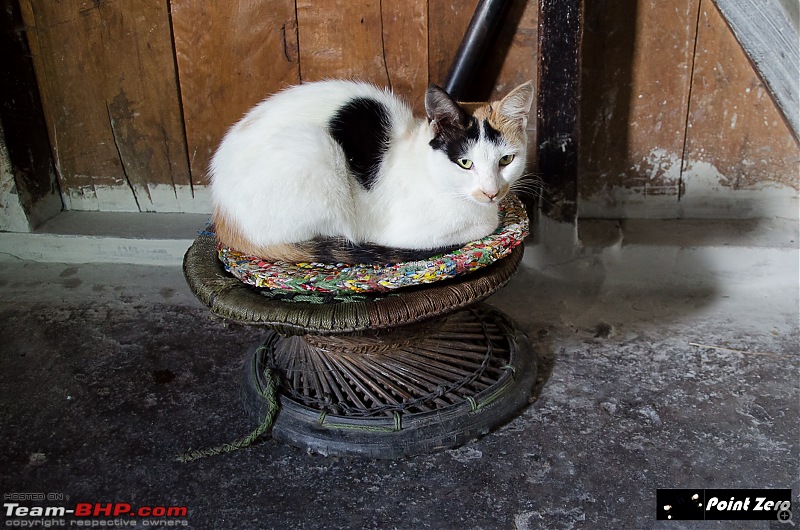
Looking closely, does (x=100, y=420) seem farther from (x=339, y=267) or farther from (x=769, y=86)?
(x=769, y=86)

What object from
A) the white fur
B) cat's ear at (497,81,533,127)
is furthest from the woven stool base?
cat's ear at (497,81,533,127)

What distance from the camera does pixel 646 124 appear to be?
2043 millimetres

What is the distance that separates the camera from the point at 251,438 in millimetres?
1449

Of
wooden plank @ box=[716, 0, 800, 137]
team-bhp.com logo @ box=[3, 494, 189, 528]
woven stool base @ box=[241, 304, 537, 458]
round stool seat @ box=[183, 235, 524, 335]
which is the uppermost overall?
wooden plank @ box=[716, 0, 800, 137]

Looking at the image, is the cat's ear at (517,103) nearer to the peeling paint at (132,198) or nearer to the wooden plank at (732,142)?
the wooden plank at (732,142)

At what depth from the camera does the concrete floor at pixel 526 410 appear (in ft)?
4.38

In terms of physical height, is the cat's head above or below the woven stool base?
above

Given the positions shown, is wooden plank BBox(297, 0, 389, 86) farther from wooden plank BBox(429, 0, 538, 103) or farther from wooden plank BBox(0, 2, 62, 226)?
wooden plank BBox(0, 2, 62, 226)

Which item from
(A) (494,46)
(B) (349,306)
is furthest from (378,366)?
(A) (494,46)

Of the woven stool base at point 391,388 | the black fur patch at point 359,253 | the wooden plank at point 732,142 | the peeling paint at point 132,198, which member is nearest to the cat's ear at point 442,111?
the black fur patch at point 359,253

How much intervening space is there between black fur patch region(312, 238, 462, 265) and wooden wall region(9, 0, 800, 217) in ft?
2.45

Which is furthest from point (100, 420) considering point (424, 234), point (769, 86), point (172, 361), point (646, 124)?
point (646, 124)

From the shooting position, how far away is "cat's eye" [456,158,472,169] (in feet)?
4.38

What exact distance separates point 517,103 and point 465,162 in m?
0.16
